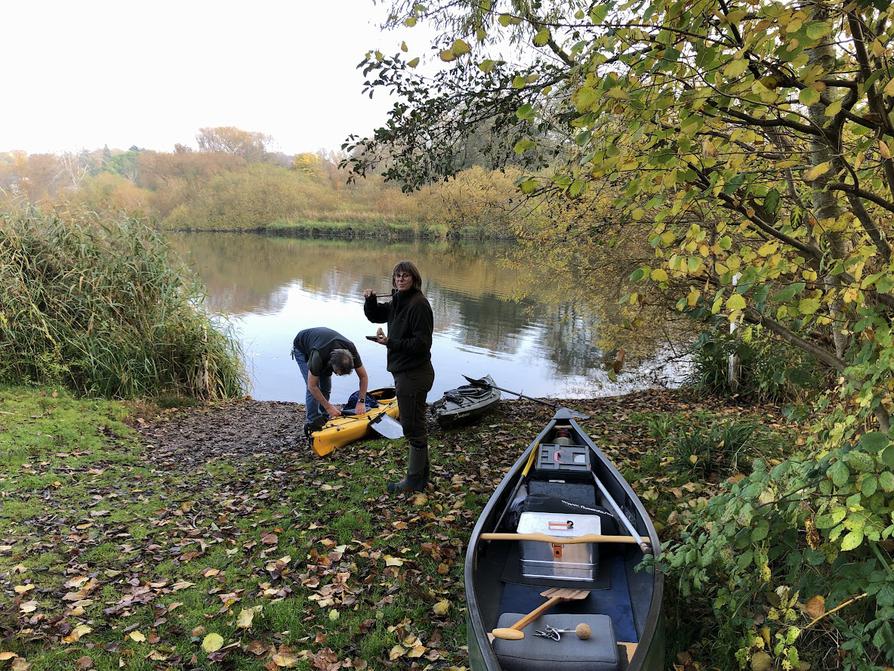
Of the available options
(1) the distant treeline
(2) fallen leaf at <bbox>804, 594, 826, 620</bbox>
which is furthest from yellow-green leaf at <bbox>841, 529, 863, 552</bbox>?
(1) the distant treeline

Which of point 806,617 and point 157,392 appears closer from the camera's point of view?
point 806,617

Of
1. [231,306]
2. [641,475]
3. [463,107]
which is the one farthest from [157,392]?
[231,306]

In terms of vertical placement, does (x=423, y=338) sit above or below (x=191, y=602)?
above

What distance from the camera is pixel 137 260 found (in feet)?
31.9

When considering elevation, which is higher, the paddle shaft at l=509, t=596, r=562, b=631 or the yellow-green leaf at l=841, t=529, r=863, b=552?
the yellow-green leaf at l=841, t=529, r=863, b=552

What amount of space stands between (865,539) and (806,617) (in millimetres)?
626

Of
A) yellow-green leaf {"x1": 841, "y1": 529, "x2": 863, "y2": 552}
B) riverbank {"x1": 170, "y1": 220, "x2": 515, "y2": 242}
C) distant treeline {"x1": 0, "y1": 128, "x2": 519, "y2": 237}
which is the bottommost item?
yellow-green leaf {"x1": 841, "y1": 529, "x2": 863, "y2": 552}

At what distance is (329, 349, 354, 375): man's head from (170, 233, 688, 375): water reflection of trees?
3861 mm

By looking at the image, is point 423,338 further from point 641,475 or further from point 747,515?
point 747,515

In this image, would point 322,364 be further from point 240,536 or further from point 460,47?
point 460,47

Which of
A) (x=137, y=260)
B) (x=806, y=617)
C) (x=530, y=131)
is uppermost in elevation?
(x=530, y=131)

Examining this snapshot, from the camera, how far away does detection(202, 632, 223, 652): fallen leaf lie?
326 centimetres

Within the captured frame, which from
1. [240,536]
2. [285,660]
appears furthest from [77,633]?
[240,536]

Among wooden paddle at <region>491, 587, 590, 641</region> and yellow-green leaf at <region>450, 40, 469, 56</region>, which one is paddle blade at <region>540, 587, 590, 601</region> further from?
yellow-green leaf at <region>450, 40, 469, 56</region>
